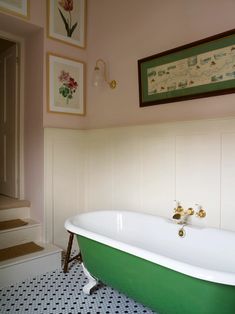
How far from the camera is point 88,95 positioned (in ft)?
10.3

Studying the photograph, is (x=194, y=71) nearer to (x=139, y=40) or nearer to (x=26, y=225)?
(x=139, y=40)

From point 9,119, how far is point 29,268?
1.86 meters

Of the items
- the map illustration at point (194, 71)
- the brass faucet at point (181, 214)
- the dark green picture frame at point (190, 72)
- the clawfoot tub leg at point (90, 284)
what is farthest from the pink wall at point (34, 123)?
the brass faucet at point (181, 214)

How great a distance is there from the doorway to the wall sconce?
0.97m

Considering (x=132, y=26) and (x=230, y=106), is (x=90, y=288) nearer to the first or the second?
(x=230, y=106)

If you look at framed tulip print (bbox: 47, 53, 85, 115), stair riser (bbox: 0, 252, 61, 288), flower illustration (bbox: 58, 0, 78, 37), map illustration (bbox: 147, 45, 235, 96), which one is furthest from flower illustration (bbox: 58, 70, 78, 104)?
stair riser (bbox: 0, 252, 61, 288)

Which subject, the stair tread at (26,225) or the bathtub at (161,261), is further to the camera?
the stair tread at (26,225)

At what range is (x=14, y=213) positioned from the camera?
2.91m

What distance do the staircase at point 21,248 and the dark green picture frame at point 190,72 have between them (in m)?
1.65

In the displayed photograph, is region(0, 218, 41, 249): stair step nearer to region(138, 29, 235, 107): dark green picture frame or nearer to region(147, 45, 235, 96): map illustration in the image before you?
region(138, 29, 235, 107): dark green picture frame

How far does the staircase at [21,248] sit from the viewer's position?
2.24 metres

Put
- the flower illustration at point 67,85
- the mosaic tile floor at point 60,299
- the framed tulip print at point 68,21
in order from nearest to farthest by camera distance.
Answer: the mosaic tile floor at point 60,299
the framed tulip print at point 68,21
the flower illustration at point 67,85

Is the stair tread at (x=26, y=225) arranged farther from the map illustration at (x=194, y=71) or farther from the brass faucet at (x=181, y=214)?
the map illustration at (x=194, y=71)

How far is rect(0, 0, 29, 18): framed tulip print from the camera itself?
97.3 inches
